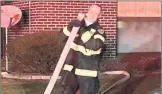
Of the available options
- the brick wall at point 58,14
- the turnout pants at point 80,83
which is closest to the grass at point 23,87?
the turnout pants at point 80,83

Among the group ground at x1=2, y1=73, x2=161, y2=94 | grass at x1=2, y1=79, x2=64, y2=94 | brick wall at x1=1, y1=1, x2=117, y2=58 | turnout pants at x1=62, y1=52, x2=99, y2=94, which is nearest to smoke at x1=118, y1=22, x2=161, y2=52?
brick wall at x1=1, y1=1, x2=117, y2=58

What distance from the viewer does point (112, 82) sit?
A: 9.52 metres

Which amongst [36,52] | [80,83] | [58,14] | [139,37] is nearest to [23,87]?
[36,52]

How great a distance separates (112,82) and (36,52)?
182 cm

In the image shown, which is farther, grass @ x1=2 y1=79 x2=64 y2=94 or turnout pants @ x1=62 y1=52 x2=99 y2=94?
grass @ x1=2 y1=79 x2=64 y2=94

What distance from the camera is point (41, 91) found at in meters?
8.64

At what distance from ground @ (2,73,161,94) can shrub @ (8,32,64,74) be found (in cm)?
51

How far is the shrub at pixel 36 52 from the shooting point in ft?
32.9

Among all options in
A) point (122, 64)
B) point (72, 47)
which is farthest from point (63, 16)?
point (72, 47)

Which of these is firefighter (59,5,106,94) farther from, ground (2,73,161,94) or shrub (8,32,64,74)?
shrub (8,32,64,74)

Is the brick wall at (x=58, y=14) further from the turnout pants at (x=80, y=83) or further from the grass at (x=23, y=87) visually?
the turnout pants at (x=80, y=83)

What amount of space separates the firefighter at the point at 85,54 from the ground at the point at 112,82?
7.91ft

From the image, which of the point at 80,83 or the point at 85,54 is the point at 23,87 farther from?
the point at 85,54

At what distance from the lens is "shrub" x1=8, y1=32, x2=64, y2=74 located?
10.0 meters
